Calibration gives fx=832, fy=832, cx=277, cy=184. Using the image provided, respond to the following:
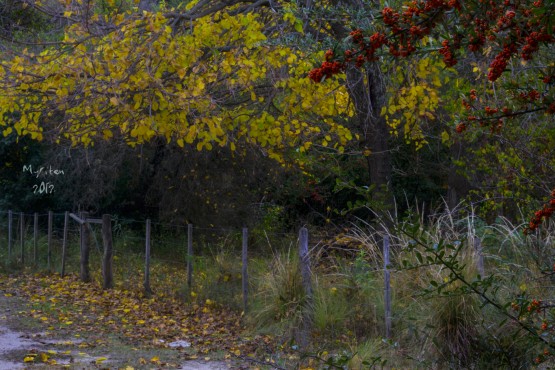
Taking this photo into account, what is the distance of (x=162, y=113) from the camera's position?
41.0ft

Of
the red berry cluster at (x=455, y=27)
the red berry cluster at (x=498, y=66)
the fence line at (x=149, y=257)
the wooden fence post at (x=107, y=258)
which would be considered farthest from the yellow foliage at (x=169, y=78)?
the red berry cluster at (x=498, y=66)

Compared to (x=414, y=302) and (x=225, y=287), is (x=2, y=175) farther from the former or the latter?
(x=414, y=302)

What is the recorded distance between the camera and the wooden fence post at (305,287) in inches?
404

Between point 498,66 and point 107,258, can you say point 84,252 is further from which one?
point 498,66

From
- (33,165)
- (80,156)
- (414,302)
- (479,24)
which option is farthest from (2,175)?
(479,24)

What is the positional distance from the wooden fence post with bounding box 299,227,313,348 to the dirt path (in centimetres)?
128

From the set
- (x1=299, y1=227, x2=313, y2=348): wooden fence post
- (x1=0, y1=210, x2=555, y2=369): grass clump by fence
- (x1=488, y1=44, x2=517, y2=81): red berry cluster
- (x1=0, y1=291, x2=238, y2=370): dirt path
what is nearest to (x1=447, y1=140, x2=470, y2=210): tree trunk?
(x1=0, y1=210, x2=555, y2=369): grass clump by fence

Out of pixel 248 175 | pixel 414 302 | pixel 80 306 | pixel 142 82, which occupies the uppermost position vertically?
pixel 142 82

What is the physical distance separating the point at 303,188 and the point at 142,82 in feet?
27.2

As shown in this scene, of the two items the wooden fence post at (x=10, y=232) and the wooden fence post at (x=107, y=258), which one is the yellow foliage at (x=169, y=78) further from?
the wooden fence post at (x=10, y=232)

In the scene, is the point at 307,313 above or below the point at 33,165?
below

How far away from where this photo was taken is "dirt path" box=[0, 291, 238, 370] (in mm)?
8980

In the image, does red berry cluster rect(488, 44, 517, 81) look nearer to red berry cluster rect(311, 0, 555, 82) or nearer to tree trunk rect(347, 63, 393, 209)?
red berry cluster rect(311, 0, 555, 82)

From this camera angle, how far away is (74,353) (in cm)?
965
